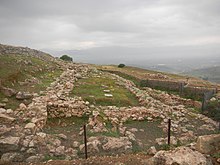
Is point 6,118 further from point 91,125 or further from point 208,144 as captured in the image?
point 208,144

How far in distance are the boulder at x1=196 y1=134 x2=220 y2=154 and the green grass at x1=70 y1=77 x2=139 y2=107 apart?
9.86 metres

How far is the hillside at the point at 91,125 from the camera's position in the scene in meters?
9.21

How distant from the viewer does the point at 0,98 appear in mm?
14625

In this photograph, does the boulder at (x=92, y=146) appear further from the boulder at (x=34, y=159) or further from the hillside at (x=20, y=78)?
the hillside at (x=20, y=78)

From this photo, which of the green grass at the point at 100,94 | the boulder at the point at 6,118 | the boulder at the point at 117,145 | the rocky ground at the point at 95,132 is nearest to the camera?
the rocky ground at the point at 95,132

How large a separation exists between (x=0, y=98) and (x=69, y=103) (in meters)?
4.47

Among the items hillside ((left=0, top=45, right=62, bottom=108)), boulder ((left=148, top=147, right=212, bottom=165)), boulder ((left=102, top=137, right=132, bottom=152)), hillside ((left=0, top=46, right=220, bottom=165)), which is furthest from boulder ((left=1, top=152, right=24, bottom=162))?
boulder ((left=148, top=147, right=212, bottom=165))

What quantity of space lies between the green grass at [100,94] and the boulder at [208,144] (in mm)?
9862

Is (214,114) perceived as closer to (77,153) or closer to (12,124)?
(77,153)

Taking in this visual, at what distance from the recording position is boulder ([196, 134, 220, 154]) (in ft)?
25.9

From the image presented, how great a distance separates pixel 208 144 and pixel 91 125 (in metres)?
6.98

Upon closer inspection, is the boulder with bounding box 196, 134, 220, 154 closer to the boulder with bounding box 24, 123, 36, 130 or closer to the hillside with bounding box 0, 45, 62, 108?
the boulder with bounding box 24, 123, 36, 130

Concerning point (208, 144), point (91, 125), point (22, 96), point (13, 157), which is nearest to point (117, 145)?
point (91, 125)

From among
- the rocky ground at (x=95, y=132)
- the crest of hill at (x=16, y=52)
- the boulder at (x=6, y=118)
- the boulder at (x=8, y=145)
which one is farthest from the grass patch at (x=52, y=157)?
the crest of hill at (x=16, y=52)
